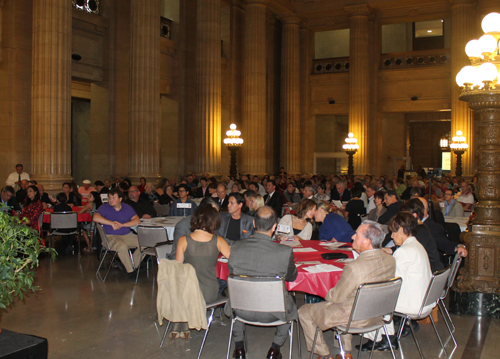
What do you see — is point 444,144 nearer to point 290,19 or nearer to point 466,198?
point 290,19

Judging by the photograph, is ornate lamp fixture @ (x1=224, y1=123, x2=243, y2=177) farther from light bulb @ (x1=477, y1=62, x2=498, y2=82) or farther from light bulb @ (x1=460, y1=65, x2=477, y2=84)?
light bulb @ (x1=477, y1=62, x2=498, y2=82)

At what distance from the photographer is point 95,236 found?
10.1 meters

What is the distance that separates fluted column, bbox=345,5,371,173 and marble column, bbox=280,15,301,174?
2612mm

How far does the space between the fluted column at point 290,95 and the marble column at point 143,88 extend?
9.78m

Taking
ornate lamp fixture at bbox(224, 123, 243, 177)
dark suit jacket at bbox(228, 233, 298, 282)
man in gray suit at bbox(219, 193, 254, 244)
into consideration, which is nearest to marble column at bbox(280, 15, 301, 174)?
ornate lamp fixture at bbox(224, 123, 243, 177)

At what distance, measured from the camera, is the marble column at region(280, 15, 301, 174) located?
2350cm

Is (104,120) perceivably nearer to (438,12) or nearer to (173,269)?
(173,269)

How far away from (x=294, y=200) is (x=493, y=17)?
793cm

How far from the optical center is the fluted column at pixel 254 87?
20266 mm

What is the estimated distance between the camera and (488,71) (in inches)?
240

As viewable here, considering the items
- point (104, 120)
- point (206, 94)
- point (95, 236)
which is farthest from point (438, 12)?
point (95, 236)

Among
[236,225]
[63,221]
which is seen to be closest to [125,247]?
[236,225]

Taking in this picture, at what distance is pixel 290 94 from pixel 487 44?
1759 cm

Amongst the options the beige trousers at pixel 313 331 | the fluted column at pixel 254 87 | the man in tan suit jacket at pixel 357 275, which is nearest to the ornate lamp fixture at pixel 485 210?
the beige trousers at pixel 313 331
